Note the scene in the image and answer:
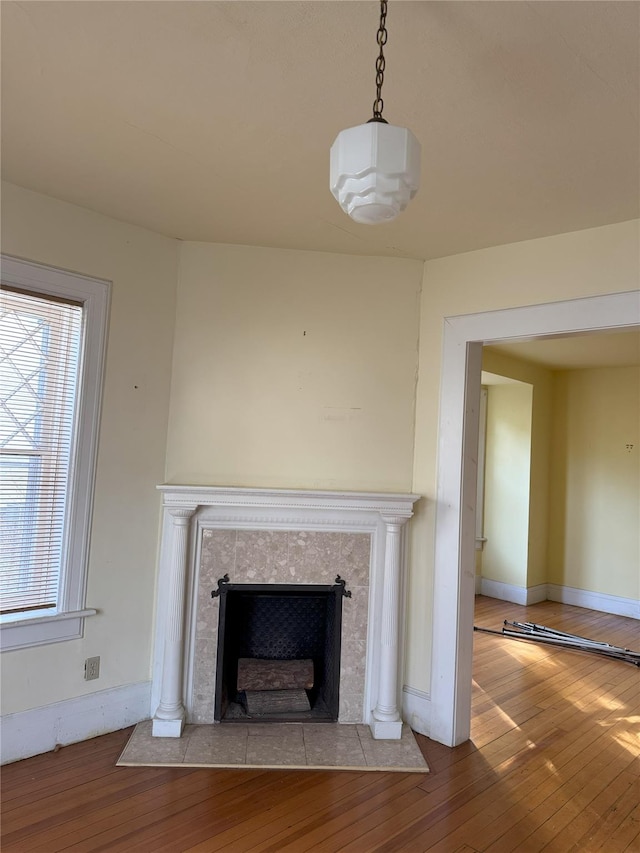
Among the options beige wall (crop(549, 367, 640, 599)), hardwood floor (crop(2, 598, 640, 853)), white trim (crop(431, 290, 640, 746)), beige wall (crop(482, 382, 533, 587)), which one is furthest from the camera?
beige wall (crop(482, 382, 533, 587))

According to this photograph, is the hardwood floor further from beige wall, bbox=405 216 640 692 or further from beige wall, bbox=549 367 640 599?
beige wall, bbox=549 367 640 599

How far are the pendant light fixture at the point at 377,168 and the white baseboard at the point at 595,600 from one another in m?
6.25

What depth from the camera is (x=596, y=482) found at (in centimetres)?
661

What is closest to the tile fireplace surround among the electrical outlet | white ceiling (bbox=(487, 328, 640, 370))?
the electrical outlet

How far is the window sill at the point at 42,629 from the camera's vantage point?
2.75m

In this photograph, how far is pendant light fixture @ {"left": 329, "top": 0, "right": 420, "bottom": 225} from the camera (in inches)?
49.6

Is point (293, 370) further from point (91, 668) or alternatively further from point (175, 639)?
point (91, 668)

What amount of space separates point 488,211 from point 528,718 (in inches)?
115

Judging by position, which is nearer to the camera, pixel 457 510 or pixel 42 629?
pixel 42 629

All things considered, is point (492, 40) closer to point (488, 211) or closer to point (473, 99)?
point (473, 99)

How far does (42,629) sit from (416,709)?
202cm

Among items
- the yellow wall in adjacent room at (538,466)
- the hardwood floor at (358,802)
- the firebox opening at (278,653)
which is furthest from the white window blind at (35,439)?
the yellow wall in adjacent room at (538,466)

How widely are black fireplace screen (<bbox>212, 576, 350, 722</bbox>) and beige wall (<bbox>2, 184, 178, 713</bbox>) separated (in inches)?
18.2

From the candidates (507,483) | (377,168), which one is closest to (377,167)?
(377,168)
